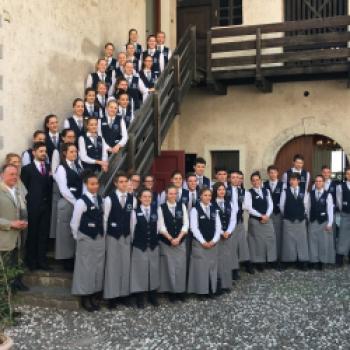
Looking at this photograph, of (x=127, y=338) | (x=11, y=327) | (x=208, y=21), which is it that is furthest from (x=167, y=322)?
(x=208, y=21)

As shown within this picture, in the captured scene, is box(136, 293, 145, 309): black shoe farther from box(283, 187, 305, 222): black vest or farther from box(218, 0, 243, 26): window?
box(218, 0, 243, 26): window

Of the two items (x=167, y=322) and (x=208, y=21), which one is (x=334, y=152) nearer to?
(x=208, y=21)

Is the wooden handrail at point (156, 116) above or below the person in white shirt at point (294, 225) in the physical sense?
above

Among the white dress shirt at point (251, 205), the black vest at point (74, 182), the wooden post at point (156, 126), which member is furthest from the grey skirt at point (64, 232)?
the white dress shirt at point (251, 205)

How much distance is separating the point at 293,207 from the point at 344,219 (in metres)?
1.05

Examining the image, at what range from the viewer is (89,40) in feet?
32.0

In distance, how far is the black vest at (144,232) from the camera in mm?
6590

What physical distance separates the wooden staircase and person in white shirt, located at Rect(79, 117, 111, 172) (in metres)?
0.21

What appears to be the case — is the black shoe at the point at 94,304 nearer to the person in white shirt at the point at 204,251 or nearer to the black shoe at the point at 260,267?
the person in white shirt at the point at 204,251

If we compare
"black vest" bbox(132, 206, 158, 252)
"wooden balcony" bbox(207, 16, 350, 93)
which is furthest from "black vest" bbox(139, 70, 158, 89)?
"black vest" bbox(132, 206, 158, 252)

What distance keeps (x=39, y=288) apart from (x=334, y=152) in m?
7.39

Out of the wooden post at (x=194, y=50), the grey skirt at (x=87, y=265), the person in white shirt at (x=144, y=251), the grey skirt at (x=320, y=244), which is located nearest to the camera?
the grey skirt at (x=87, y=265)

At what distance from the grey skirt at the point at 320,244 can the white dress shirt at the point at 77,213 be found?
13.6ft

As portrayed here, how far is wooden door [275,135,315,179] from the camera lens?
11758mm
